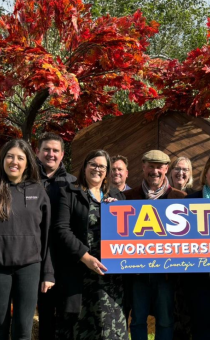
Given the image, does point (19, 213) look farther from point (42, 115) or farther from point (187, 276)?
point (42, 115)

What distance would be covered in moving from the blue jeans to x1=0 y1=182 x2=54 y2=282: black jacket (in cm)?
74

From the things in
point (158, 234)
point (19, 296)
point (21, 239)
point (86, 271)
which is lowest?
point (19, 296)

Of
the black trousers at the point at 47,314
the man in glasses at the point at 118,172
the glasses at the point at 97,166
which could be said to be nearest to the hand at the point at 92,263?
the black trousers at the point at 47,314

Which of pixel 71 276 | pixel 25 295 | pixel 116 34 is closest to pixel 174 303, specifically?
pixel 71 276

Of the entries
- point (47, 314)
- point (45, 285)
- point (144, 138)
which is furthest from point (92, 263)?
point (144, 138)

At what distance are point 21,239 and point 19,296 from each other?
0.39 meters

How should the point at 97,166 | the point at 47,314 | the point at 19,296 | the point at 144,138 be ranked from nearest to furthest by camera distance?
the point at 19,296 < the point at 97,166 < the point at 47,314 < the point at 144,138

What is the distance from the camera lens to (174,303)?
4.16 metres

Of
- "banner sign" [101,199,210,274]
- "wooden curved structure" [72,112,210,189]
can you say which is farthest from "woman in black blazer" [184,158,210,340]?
"wooden curved structure" [72,112,210,189]

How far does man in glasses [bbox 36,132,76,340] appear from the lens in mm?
4098

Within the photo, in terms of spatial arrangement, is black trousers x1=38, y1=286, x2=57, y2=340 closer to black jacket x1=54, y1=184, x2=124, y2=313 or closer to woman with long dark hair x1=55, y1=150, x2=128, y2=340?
woman with long dark hair x1=55, y1=150, x2=128, y2=340

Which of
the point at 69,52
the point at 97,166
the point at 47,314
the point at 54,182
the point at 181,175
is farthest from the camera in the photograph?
the point at 69,52

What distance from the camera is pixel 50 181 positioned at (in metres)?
4.30

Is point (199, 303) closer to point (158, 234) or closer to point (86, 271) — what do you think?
point (158, 234)
